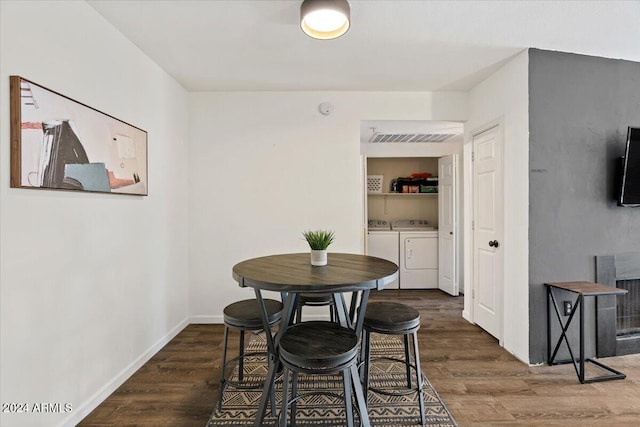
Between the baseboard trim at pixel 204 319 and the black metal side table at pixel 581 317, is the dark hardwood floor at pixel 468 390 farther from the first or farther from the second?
the baseboard trim at pixel 204 319

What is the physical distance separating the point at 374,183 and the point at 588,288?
347cm

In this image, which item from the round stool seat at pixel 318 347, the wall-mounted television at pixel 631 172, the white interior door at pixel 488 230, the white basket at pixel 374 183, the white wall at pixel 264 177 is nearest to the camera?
the round stool seat at pixel 318 347

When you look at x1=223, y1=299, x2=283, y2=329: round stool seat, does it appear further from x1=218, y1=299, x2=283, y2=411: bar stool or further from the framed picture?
the framed picture

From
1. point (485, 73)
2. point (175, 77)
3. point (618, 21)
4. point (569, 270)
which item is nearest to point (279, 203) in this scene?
point (175, 77)

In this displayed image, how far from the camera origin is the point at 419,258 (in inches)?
197

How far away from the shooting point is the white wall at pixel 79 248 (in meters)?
1.53

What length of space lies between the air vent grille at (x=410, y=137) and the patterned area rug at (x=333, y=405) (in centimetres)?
313

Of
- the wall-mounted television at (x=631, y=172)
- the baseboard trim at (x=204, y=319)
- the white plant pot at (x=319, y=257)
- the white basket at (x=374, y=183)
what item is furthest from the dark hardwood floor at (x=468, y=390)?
the white basket at (x=374, y=183)

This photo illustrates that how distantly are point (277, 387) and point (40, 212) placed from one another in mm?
1745

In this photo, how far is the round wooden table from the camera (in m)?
1.58

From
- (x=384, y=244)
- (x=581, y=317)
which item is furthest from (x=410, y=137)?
(x=581, y=317)

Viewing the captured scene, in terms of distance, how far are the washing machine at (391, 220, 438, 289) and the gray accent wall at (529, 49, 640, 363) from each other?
2.35 metres

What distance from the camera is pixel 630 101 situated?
2752mm

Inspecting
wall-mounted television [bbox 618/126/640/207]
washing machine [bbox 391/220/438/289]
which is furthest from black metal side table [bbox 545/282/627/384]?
washing machine [bbox 391/220/438/289]
